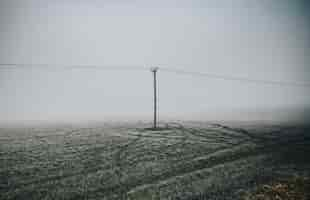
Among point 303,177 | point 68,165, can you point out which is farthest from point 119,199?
point 303,177

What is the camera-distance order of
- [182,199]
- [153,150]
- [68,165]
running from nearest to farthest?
1. [182,199]
2. [68,165]
3. [153,150]

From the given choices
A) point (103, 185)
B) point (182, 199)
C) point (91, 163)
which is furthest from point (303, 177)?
point (91, 163)

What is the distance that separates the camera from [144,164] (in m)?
5.86

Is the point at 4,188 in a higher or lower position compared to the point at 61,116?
lower

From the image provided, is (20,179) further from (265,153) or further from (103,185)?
(265,153)

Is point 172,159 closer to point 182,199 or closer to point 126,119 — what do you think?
point 182,199

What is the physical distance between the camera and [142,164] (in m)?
5.86

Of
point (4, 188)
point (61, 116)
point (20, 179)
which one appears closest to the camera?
point (4, 188)

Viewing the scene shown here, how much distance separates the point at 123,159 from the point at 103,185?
66.9 inches

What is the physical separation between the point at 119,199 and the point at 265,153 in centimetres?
614

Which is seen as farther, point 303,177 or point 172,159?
point 172,159

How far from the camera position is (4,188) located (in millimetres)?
4230

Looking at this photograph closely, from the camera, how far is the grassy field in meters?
4.27

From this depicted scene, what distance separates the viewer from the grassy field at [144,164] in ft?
14.0
